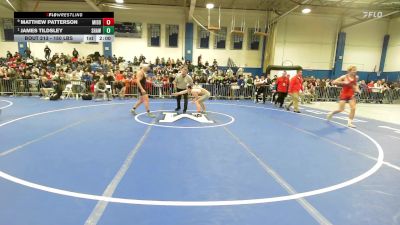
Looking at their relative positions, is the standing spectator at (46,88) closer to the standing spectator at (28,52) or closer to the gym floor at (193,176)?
the gym floor at (193,176)

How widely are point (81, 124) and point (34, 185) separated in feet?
14.1

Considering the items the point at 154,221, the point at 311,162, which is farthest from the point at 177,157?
the point at 311,162

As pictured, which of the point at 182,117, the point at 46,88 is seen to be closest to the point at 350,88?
the point at 182,117

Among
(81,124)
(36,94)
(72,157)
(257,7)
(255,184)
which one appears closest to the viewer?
(255,184)

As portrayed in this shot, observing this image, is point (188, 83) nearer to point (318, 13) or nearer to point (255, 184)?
point (255, 184)

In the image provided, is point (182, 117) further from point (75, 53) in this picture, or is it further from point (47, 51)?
point (47, 51)

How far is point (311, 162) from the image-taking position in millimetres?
4801

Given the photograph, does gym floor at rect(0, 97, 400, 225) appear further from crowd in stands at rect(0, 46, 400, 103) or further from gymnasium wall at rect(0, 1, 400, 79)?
gymnasium wall at rect(0, 1, 400, 79)

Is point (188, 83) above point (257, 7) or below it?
below
